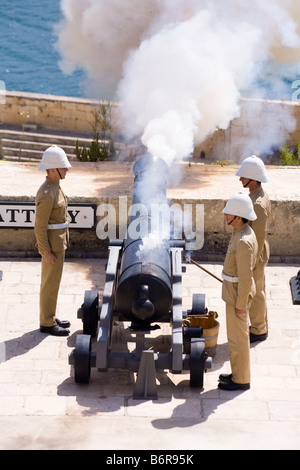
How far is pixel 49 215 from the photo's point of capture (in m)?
7.96

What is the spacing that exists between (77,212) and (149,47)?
5.81 m

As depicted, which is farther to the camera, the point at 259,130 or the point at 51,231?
the point at 259,130

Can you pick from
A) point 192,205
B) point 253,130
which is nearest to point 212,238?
point 192,205

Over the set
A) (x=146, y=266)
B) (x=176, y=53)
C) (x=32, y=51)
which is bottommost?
(x=146, y=266)

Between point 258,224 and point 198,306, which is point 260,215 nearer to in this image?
point 258,224

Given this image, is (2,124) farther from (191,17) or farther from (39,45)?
(39,45)

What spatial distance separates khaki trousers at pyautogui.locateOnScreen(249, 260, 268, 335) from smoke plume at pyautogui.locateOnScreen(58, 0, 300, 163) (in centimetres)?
289

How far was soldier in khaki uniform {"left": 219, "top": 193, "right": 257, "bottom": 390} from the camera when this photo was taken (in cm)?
696

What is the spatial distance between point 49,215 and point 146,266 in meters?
1.29

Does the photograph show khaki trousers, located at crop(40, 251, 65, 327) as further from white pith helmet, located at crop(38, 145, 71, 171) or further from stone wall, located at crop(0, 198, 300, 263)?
stone wall, located at crop(0, 198, 300, 263)

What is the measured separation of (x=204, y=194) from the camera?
10.5 metres

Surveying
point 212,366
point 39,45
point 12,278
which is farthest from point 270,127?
point 39,45

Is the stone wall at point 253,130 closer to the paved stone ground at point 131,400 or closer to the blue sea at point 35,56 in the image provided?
the paved stone ground at point 131,400

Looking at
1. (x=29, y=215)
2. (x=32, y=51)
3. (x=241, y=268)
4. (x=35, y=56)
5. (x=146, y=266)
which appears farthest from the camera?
(x=32, y=51)
